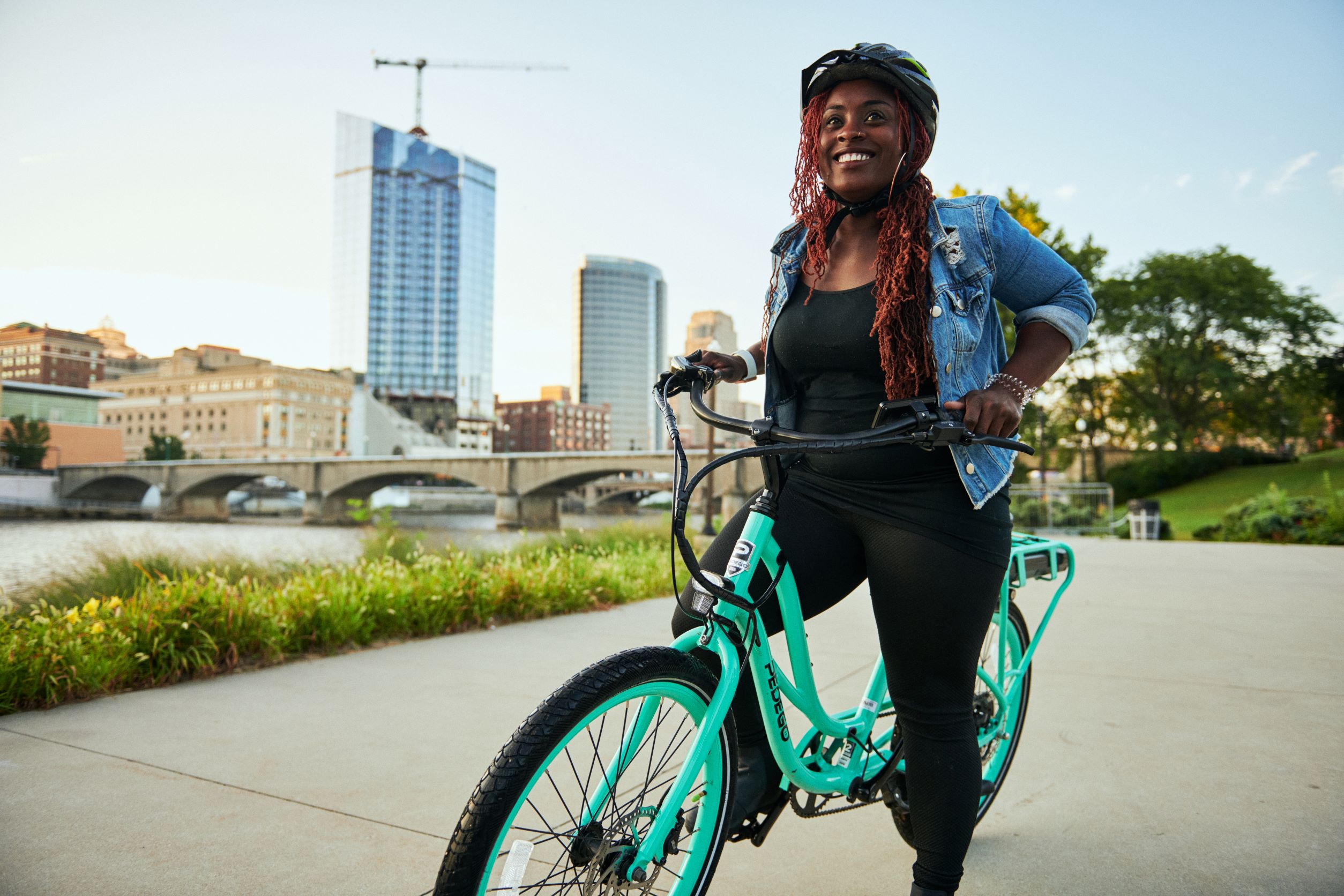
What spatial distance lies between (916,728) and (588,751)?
0.63 m

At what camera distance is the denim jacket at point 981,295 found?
1.54m

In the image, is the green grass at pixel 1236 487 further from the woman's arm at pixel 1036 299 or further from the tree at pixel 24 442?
the tree at pixel 24 442

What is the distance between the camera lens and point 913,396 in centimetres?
156

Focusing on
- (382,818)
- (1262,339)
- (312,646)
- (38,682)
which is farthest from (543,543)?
(1262,339)

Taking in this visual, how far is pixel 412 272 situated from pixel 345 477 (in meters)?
86.4

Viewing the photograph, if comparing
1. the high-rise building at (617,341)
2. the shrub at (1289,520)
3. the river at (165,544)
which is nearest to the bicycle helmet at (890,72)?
the river at (165,544)

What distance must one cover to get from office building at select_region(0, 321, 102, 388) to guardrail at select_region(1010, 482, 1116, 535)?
141 ft

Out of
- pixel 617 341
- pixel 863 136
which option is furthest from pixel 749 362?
pixel 617 341

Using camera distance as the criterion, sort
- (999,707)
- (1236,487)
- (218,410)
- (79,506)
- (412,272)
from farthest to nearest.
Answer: (412,272), (218,410), (79,506), (1236,487), (999,707)

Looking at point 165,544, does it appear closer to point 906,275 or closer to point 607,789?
point 607,789

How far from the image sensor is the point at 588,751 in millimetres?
1622

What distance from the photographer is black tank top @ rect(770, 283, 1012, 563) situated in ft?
5.07

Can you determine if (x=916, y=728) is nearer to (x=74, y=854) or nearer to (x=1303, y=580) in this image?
(x=74, y=854)

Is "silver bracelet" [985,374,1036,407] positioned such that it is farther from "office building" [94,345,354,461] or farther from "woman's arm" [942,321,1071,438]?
"office building" [94,345,354,461]
